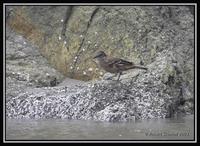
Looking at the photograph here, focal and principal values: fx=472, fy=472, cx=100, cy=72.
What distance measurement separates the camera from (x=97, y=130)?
31.1ft

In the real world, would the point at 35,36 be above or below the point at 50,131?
above

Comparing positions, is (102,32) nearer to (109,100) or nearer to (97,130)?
(109,100)

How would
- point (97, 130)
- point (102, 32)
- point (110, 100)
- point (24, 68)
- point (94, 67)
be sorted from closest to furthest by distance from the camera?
point (97, 130), point (110, 100), point (24, 68), point (94, 67), point (102, 32)

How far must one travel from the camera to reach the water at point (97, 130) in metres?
8.70

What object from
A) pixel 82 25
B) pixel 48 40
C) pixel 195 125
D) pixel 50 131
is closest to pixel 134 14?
pixel 82 25

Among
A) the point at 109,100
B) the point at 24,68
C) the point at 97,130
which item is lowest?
the point at 97,130

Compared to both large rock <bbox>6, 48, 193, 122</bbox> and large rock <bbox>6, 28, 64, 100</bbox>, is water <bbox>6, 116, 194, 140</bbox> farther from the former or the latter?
large rock <bbox>6, 28, 64, 100</bbox>

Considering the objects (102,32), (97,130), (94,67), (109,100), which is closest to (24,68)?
(94,67)

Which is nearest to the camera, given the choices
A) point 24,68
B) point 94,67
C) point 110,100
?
point 110,100

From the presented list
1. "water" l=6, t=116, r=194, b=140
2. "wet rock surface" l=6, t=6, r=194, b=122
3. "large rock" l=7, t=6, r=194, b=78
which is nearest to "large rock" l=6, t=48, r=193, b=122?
"wet rock surface" l=6, t=6, r=194, b=122

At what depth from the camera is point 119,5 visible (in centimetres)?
1488

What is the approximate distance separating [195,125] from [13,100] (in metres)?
4.78

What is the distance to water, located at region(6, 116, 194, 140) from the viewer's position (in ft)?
28.6

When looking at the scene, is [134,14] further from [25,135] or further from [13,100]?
[25,135]
